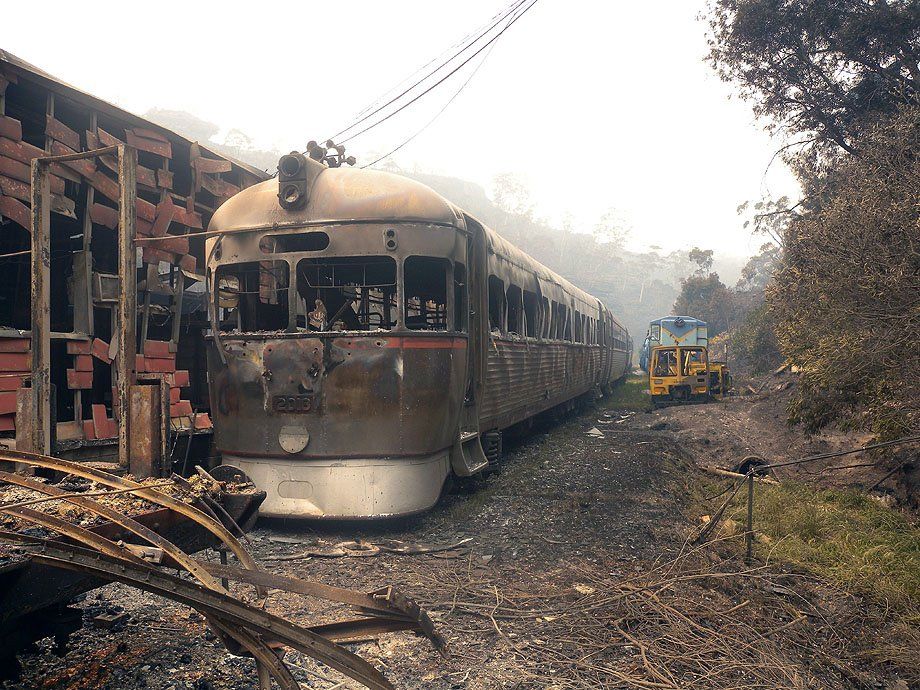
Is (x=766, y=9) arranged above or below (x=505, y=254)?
above

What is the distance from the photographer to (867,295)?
7578 millimetres

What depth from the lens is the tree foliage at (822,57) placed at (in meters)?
12.5

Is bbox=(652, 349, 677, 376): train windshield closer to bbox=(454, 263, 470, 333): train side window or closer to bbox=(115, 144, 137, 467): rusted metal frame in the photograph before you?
bbox=(454, 263, 470, 333): train side window

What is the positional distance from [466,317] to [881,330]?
4680 millimetres

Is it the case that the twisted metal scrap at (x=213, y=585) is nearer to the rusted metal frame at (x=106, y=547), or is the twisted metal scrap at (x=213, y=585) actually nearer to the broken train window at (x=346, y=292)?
the rusted metal frame at (x=106, y=547)

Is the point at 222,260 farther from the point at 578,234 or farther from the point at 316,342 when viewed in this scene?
the point at 578,234

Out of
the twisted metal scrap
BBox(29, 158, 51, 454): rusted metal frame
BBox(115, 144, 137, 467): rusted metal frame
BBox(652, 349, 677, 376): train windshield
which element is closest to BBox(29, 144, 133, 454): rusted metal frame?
BBox(29, 158, 51, 454): rusted metal frame

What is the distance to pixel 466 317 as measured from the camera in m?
6.66

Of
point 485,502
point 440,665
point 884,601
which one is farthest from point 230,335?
point 884,601

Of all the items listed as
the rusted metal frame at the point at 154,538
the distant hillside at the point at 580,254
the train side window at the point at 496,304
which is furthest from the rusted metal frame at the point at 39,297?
the distant hillside at the point at 580,254

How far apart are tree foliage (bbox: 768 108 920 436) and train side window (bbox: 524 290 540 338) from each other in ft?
11.9

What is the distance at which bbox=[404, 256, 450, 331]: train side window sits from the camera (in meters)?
6.49

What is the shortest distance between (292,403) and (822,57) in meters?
14.3

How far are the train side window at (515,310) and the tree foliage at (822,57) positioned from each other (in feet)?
24.9
